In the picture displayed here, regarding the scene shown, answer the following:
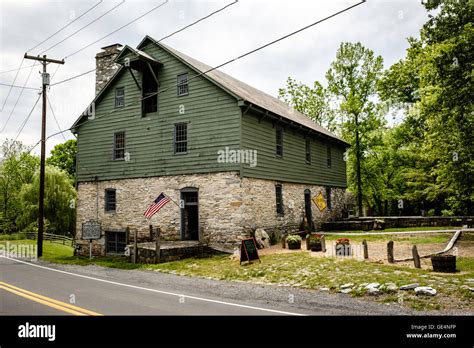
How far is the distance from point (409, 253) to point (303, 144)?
11224 mm

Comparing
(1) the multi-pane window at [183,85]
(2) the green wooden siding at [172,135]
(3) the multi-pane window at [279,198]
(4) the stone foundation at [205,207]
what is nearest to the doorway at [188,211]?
(4) the stone foundation at [205,207]

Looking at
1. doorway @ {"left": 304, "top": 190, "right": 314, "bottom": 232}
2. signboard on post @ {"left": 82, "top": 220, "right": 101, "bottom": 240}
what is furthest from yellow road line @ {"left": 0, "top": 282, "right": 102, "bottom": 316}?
doorway @ {"left": 304, "top": 190, "right": 314, "bottom": 232}

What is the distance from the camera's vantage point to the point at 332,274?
10.8 meters

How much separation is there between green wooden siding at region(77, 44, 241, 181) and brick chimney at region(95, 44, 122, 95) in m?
1.64

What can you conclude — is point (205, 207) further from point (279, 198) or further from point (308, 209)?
point (308, 209)

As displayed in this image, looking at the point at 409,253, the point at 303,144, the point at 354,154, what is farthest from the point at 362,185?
the point at 409,253

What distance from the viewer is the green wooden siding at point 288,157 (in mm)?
17938

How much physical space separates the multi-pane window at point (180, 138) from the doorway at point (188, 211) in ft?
7.40

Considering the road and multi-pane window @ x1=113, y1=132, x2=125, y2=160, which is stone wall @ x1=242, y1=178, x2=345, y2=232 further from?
A: multi-pane window @ x1=113, y1=132, x2=125, y2=160

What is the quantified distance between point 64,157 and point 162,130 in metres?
39.4

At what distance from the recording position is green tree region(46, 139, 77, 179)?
171 feet

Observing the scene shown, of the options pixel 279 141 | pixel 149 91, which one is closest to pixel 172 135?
pixel 149 91
